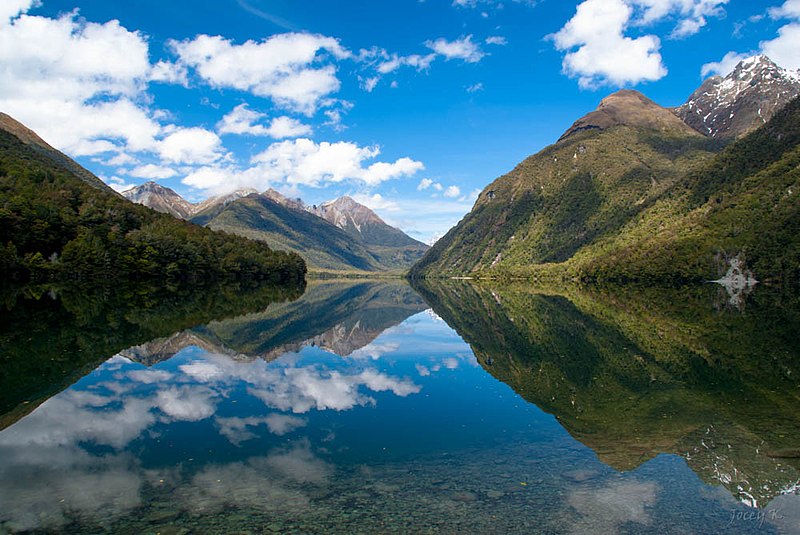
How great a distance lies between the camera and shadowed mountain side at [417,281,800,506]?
1441 centimetres

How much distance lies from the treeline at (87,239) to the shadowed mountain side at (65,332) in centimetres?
3404

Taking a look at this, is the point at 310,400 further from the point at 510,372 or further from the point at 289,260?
the point at 289,260

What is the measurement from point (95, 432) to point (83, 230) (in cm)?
10169

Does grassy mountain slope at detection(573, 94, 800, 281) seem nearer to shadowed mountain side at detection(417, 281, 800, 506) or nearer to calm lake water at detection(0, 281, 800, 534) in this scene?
shadowed mountain side at detection(417, 281, 800, 506)

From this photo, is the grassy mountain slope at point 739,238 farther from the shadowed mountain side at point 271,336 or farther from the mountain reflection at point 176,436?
the mountain reflection at point 176,436

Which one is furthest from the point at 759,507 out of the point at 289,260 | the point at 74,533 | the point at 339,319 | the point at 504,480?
the point at 289,260

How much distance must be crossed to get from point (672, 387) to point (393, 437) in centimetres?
1540

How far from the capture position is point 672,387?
2339cm

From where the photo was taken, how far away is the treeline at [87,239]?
288 feet

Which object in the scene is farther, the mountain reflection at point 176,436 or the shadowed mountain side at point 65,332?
the shadowed mountain side at point 65,332

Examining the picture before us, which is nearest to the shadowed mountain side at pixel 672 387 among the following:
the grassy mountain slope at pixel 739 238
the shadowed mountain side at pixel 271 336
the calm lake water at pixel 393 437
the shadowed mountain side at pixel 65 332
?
the calm lake water at pixel 393 437

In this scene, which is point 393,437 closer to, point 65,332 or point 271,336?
point 271,336

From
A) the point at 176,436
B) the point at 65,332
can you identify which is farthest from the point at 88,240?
the point at 176,436

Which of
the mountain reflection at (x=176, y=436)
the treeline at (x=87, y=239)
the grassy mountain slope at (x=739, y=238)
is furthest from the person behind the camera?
the grassy mountain slope at (x=739, y=238)
